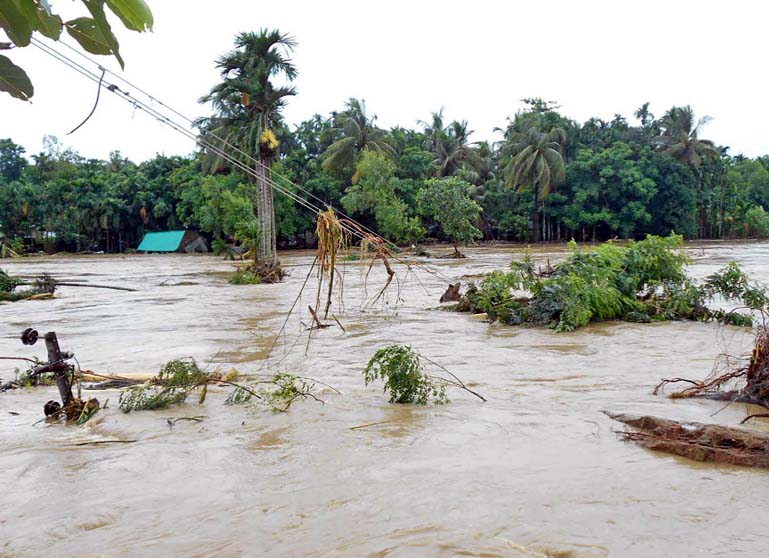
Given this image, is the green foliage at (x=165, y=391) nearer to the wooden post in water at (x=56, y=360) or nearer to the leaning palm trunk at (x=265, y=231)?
the wooden post in water at (x=56, y=360)

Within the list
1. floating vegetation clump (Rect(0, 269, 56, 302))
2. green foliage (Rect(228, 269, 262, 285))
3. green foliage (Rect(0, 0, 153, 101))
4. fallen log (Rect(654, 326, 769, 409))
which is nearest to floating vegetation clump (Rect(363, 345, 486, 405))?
fallen log (Rect(654, 326, 769, 409))

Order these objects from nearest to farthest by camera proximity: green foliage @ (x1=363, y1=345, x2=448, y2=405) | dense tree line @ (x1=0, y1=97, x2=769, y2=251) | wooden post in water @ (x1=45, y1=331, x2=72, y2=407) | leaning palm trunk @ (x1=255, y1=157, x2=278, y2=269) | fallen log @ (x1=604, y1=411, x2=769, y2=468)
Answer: fallen log @ (x1=604, y1=411, x2=769, y2=468)
wooden post in water @ (x1=45, y1=331, x2=72, y2=407)
green foliage @ (x1=363, y1=345, x2=448, y2=405)
leaning palm trunk @ (x1=255, y1=157, x2=278, y2=269)
dense tree line @ (x1=0, y1=97, x2=769, y2=251)

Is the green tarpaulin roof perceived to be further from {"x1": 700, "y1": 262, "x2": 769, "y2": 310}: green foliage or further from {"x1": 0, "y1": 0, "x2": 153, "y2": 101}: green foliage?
{"x1": 0, "y1": 0, "x2": 153, "y2": 101}: green foliage

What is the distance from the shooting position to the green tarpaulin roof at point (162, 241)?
4493cm

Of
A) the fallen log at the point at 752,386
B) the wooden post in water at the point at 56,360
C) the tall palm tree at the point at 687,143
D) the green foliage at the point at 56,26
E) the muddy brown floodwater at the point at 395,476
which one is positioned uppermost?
the tall palm tree at the point at 687,143

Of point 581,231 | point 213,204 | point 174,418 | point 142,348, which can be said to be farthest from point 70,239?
point 174,418

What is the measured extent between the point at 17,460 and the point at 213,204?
114ft

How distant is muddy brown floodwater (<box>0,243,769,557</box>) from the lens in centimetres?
324

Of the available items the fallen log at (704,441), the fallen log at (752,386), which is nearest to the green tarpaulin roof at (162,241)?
the fallen log at (752,386)

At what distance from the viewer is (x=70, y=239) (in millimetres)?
46969

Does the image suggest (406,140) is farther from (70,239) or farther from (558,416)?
(558,416)

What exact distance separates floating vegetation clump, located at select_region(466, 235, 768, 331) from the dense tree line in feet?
90.1

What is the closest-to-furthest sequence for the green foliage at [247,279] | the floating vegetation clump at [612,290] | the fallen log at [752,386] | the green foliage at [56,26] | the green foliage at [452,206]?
the green foliage at [56,26], the fallen log at [752,386], the floating vegetation clump at [612,290], the green foliage at [247,279], the green foliage at [452,206]

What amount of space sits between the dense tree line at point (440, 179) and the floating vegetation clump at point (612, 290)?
2745cm
